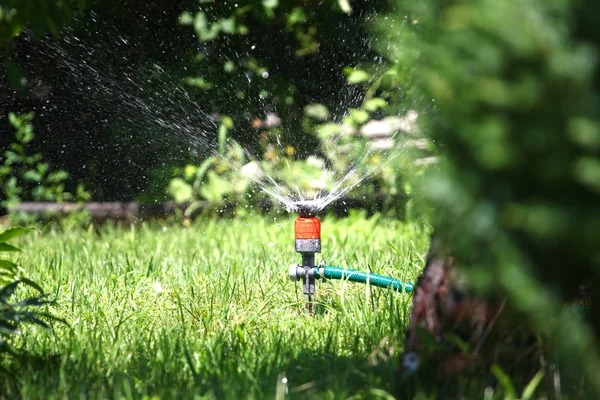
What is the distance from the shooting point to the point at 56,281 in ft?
8.82

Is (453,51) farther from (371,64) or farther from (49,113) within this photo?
(49,113)

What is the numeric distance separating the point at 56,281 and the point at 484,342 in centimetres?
177

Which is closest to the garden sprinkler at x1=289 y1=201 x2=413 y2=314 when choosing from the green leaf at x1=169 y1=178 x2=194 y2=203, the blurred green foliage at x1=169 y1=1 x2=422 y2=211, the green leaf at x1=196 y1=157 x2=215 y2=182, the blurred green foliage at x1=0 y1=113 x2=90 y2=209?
the blurred green foliage at x1=169 y1=1 x2=422 y2=211

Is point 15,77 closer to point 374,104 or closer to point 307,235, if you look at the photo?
point 307,235

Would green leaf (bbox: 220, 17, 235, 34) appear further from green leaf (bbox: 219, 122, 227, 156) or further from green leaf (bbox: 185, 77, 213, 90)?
green leaf (bbox: 219, 122, 227, 156)

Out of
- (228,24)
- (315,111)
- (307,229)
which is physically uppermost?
(228,24)

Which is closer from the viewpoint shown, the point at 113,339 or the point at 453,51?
the point at 453,51

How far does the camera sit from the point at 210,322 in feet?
6.97

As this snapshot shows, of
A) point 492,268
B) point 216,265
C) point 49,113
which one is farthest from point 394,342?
point 49,113

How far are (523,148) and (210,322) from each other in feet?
4.32

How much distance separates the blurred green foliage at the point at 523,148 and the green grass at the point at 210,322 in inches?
15.7

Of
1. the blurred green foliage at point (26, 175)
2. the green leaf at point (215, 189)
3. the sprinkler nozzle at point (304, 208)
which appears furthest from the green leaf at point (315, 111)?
the sprinkler nozzle at point (304, 208)

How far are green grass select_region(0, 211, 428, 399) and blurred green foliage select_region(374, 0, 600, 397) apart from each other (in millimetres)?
400

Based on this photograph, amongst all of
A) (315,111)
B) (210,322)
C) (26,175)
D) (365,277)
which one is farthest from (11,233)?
(26,175)
